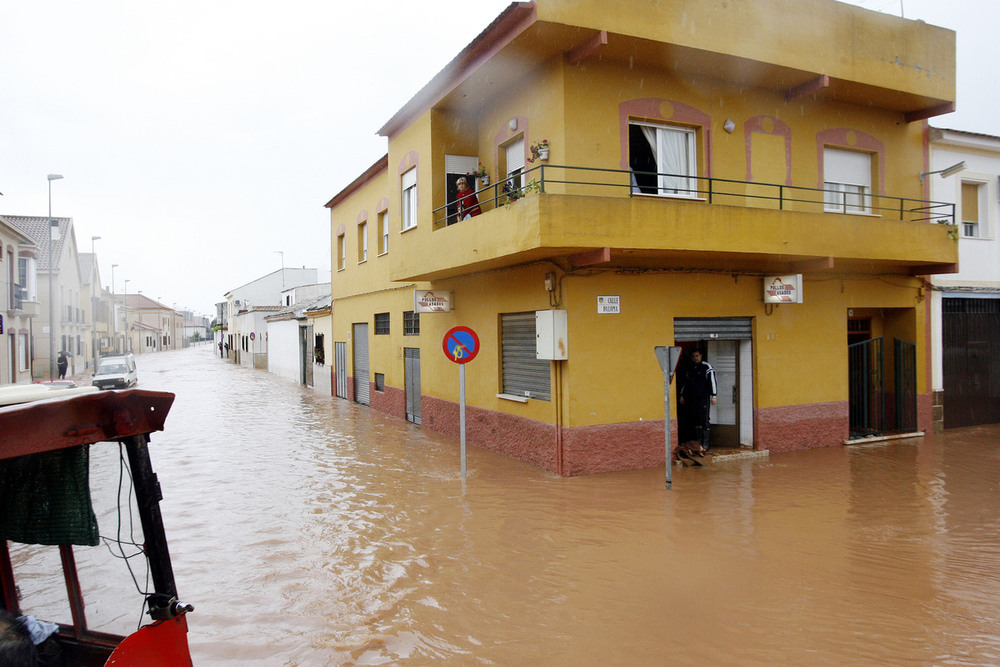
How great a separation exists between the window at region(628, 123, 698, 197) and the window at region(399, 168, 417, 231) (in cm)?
539

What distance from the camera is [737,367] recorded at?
11641 mm

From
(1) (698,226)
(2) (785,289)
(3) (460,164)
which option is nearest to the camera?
(1) (698,226)

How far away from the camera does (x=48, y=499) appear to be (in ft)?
10.7

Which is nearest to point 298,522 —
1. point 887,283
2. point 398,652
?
point 398,652

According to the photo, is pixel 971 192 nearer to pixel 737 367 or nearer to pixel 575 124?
pixel 737 367

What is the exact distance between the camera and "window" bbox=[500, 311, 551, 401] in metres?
10.5

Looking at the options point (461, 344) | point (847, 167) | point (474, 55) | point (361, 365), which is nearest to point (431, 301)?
point (461, 344)

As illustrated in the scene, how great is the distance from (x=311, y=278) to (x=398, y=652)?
55.2 meters

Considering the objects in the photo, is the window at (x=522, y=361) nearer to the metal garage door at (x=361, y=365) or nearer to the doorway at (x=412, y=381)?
the doorway at (x=412, y=381)

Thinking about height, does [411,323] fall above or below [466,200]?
below

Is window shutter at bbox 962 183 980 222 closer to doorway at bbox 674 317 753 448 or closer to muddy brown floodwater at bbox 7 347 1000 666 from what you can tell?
muddy brown floodwater at bbox 7 347 1000 666

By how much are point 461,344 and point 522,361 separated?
1874 mm

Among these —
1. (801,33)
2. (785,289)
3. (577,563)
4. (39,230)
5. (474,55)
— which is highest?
(39,230)

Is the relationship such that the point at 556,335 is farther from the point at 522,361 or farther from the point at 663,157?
the point at 663,157
